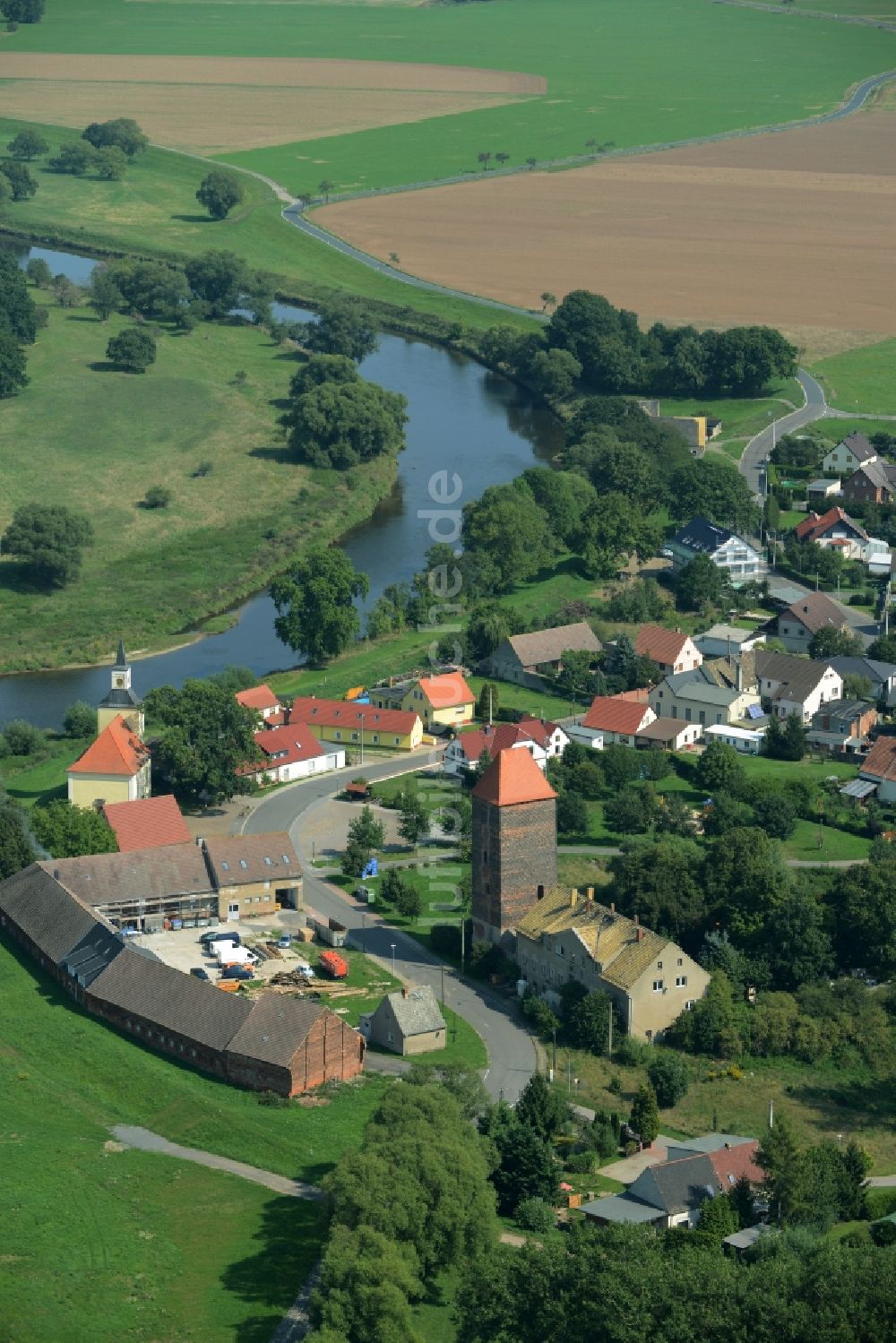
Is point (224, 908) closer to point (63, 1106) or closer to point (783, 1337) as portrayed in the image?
point (63, 1106)

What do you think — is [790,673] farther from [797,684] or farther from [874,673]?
[874,673]

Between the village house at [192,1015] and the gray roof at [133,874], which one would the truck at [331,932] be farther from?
the village house at [192,1015]

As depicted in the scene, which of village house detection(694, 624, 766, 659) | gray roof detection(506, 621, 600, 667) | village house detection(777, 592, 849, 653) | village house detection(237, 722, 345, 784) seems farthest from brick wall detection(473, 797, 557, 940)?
village house detection(777, 592, 849, 653)

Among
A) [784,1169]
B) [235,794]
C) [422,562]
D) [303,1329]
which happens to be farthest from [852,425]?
[303,1329]

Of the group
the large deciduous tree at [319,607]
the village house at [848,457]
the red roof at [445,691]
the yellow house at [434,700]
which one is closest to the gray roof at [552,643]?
the red roof at [445,691]

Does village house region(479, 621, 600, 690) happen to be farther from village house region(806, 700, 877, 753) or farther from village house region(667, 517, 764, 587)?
village house region(667, 517, 764, 587)
